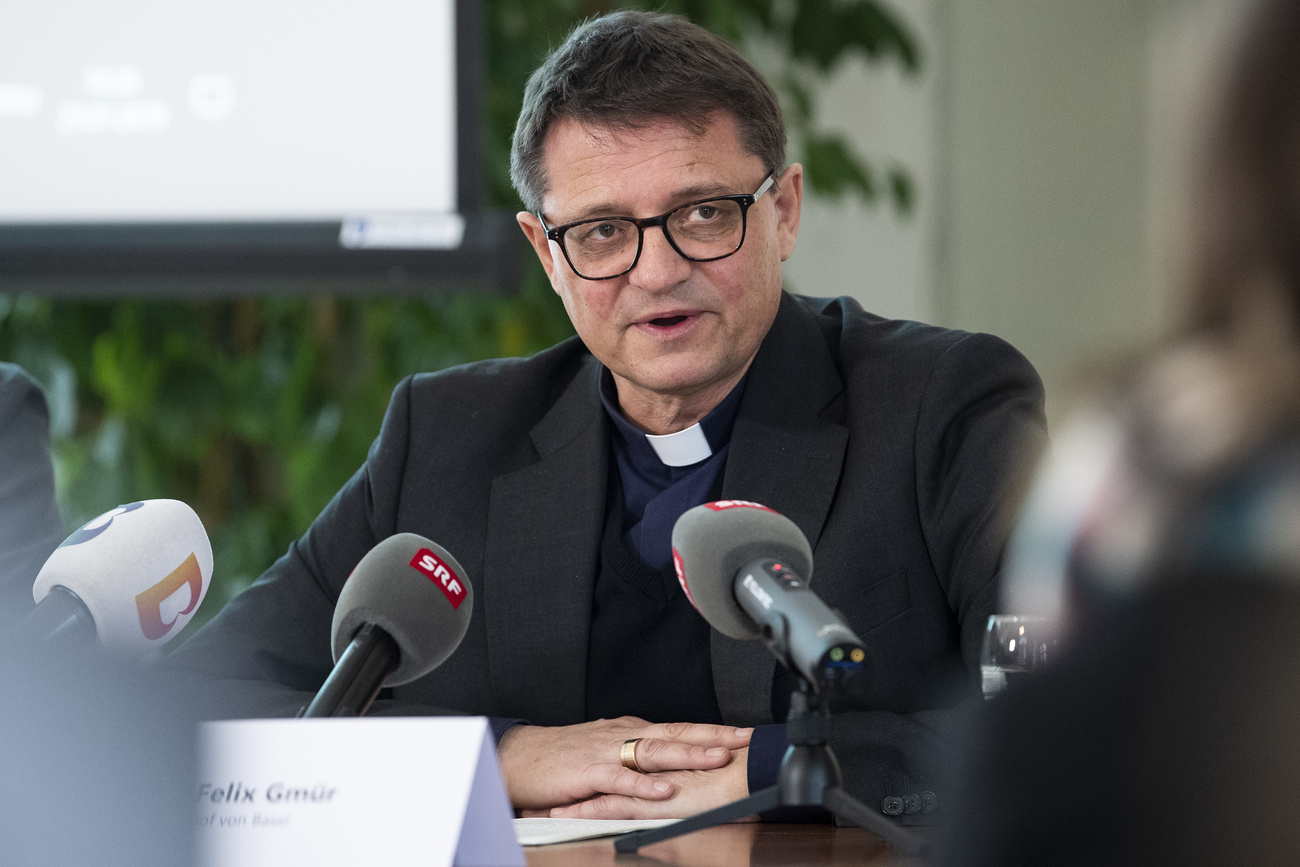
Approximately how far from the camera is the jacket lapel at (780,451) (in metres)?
1.59

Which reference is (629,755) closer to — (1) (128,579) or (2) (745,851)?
(2) (745,851)

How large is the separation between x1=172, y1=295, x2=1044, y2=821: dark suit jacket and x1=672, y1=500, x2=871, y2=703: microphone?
1.55 feet

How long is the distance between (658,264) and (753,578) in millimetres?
825

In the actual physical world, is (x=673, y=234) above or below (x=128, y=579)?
above

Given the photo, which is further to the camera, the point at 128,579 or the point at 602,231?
the point at 602,231

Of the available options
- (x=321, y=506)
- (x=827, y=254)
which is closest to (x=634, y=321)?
(x=321, y=506)

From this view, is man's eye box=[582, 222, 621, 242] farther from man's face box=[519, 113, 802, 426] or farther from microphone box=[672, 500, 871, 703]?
microphone box=[672, 500, 871, 703]

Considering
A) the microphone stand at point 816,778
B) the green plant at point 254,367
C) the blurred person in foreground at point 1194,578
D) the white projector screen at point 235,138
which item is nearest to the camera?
the blurred person in foreground at point 1194,578

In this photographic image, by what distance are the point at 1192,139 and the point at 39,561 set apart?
171 centimetres

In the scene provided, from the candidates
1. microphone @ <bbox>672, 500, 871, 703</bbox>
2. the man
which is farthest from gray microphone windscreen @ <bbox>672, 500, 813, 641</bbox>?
the man

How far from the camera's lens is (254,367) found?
2.71 meters

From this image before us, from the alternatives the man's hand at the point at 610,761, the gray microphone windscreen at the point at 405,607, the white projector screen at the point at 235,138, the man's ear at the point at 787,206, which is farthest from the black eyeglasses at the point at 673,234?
the gray microphone windscreen at the point at 405,607

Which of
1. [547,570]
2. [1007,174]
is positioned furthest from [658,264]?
[1007,174]

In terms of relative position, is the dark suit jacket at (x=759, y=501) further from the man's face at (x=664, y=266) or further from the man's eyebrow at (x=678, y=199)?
the man's eyebrow at (x=678, y=199)
